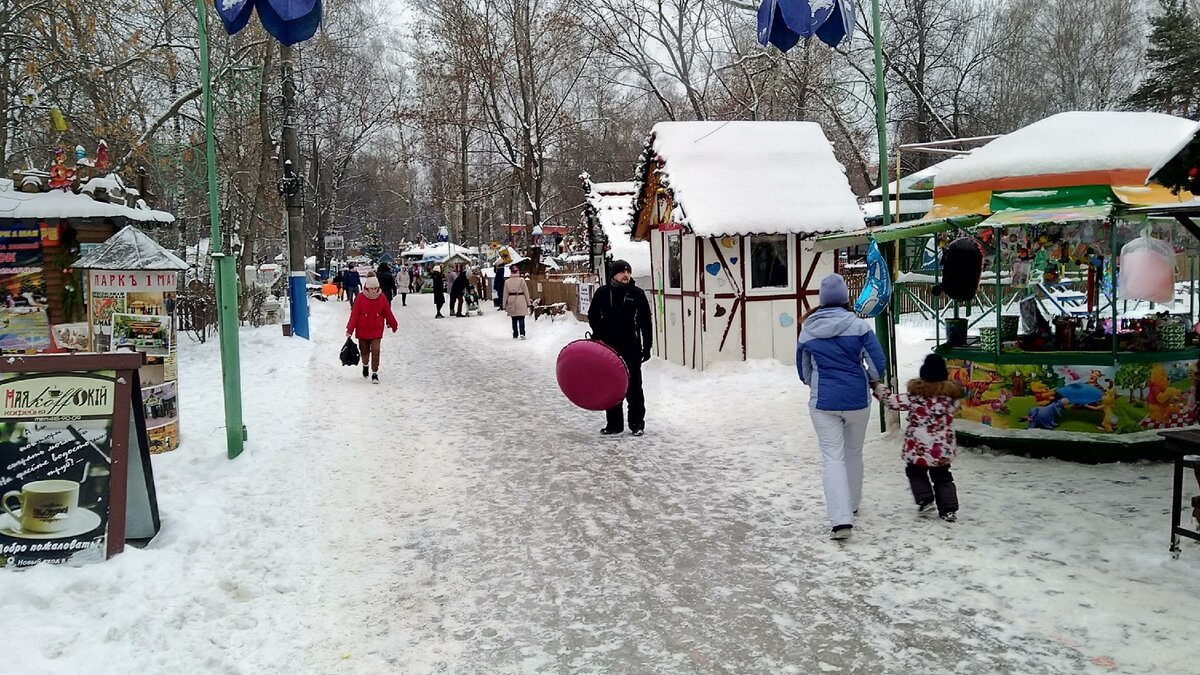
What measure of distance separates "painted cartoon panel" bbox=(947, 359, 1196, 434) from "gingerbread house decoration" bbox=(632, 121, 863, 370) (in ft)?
20.9

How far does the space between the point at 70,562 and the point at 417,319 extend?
24.2 metres

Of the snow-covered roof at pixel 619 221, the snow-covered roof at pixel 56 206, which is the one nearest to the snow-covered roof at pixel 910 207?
the snow-covered roof at pixel 619 221

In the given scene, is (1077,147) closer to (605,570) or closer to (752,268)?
(605,570)

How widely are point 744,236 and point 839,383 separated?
855 centimetres

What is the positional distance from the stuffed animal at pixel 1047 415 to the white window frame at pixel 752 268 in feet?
22.3

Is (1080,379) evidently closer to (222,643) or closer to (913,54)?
(222,643)

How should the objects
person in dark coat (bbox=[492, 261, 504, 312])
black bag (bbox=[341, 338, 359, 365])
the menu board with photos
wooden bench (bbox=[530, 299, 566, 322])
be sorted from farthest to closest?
person in dark coat (bbox=[492, 261, 504, 312])
wooden bench (bbox=[530, 299, 566, 322])
black bag (bbox=[341, 338, 359, 365])
the menu board with photos

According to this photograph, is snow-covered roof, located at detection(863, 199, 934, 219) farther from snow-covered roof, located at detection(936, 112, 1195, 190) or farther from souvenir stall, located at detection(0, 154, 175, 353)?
souvenir stall, located at detection(0, 154, 175, 353)

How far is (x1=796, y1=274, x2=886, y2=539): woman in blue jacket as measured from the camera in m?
6.09

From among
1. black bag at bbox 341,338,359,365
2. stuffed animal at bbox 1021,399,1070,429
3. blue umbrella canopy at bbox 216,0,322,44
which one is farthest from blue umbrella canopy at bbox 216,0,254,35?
black bag at bbox 341,338,359,365

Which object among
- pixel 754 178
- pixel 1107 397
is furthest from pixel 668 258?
pixel 1107 397

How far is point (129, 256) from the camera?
845 centimetres

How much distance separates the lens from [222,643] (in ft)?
15.2

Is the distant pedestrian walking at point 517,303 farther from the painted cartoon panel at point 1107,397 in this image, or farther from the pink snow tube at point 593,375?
the painted cartoon panel at point 1107,397
